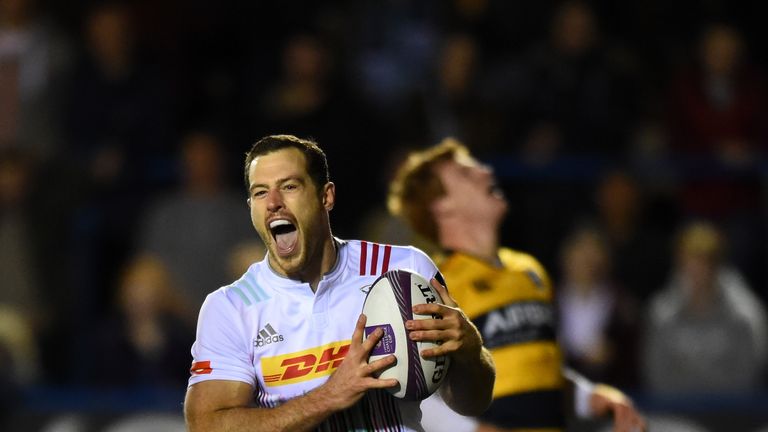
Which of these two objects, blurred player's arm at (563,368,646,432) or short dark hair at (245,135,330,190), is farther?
blurred player's arm at (563,368,646,432)

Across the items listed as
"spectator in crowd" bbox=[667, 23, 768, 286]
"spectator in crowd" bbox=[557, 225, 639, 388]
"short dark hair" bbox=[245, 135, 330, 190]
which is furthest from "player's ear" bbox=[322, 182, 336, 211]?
"spectator in crowd" bbox=[667, 23, 768, 286]

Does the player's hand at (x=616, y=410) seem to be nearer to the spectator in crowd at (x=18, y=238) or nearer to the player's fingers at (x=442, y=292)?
the player's fingers at (x=442, y=292)

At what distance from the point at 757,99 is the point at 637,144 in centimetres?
88

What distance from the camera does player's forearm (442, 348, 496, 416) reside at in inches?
159

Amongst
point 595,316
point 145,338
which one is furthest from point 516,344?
point 145,338

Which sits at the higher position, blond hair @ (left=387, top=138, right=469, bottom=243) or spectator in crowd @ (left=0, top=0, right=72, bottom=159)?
spectator in crowd @ (left=0, top=0, right=72, bottom=159)

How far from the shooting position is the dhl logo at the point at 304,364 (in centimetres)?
402

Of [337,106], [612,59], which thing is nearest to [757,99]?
[612,59]

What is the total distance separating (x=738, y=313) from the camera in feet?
27.1

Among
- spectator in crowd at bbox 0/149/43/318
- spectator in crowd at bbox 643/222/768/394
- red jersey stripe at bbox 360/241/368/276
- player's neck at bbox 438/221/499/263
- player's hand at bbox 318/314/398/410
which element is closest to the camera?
player's hand at bbox 318/314/398/410

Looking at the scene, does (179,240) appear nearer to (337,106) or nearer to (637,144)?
(337,106)

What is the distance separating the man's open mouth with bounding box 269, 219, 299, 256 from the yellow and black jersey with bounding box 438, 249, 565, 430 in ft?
4.80

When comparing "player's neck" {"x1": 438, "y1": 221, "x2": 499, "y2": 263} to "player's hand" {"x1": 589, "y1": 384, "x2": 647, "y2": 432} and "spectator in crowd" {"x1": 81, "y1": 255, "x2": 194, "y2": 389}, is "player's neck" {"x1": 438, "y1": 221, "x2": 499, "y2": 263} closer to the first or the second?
"player's hand" {"x1": 589, "y1": 384, "x2": 647, "y2": 432}

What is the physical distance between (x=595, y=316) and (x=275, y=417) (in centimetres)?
481
